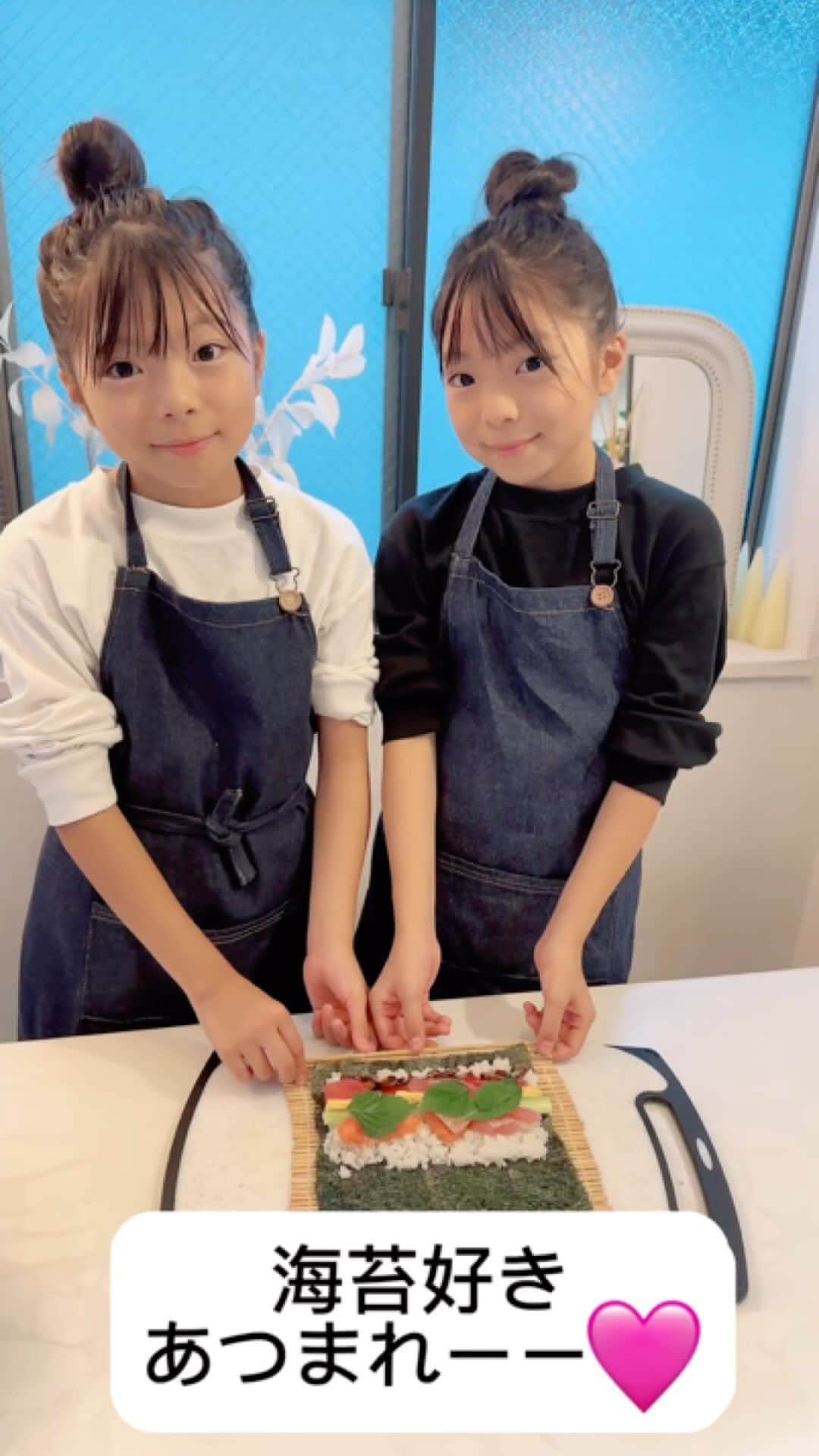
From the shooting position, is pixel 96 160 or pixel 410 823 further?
pixel 410 823

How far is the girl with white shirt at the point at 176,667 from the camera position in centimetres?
69

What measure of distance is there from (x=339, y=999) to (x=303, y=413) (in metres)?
1.00

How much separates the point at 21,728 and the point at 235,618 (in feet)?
0.59

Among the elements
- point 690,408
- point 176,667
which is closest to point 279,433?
point 690,408

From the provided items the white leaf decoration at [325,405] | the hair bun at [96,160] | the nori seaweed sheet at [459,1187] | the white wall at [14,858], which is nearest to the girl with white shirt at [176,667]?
the hair bun at [96,160]

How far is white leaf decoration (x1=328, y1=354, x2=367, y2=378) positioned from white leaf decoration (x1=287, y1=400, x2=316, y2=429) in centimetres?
6

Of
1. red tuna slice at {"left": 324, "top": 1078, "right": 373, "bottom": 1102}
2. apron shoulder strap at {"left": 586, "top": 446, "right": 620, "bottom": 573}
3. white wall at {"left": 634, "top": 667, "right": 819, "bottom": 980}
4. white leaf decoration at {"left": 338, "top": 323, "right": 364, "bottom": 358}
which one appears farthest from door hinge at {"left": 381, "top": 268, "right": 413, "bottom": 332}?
red tuna slice at {"left": 324, "top": 1078, "right": 373, "bottom": 1102}

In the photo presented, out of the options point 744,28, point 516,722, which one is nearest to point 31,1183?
point 516,722

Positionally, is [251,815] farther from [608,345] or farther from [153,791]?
[608,345]

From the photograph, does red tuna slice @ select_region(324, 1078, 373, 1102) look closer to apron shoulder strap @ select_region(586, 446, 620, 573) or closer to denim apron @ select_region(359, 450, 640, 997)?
denim apron @ select_region(359, 450, 640, 997)

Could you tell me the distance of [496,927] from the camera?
956mm

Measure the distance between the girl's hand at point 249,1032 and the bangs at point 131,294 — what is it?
468mm

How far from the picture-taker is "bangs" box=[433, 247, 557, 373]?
728 millimetres

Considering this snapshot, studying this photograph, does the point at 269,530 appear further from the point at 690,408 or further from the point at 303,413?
the point at 690,408
